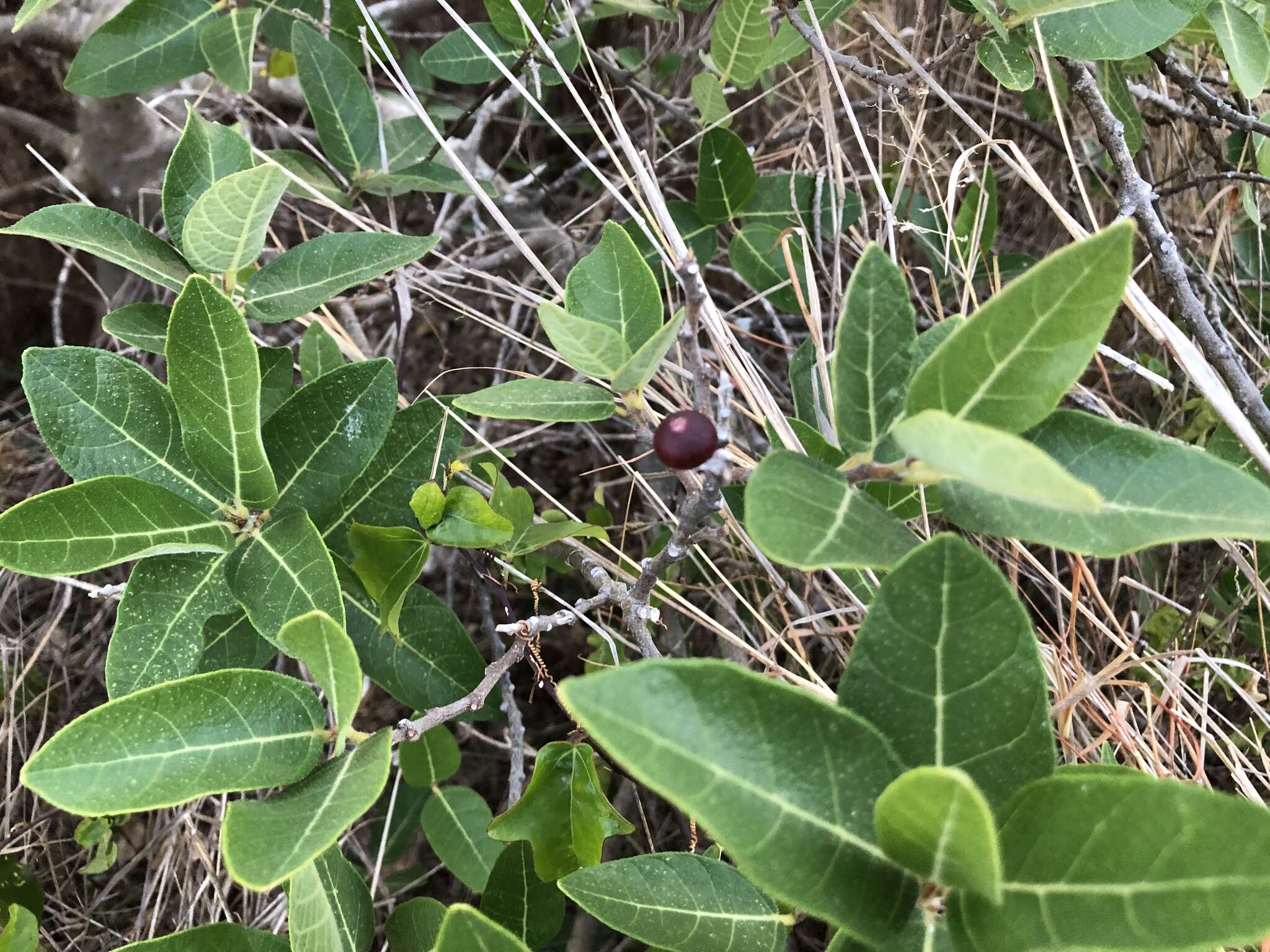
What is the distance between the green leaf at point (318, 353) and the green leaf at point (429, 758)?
1.84 ft

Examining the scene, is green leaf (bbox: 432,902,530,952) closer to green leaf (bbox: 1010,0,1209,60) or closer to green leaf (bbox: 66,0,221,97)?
green leaf (bbox: 1010,0,1209,60)

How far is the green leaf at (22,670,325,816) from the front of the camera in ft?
2.21

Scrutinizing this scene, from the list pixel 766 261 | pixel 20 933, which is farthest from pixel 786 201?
pixel 20 933

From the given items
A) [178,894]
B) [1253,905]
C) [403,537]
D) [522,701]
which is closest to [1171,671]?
[1253,905]

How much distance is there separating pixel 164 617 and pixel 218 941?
317mm

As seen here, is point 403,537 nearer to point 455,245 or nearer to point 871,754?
point 871,754

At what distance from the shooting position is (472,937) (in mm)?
648

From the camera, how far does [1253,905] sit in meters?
0.45

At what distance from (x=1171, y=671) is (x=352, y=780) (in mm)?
924

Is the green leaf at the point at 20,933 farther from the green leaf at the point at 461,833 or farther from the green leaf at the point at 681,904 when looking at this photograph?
the green leaf at the point at 681,904

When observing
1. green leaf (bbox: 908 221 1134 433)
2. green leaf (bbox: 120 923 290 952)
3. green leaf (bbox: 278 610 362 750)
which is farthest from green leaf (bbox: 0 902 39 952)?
green leaf (bbox: 908 221 1134 433)

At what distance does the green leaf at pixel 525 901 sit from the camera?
0.97 m

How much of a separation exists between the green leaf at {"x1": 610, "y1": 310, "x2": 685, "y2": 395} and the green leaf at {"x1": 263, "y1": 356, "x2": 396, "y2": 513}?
0.33 meters

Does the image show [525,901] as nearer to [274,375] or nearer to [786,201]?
[274,375]
